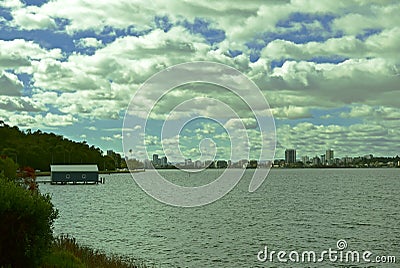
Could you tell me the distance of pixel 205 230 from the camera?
5619cm

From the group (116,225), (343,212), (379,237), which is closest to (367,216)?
(343,212)

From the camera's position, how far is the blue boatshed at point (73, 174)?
172 meters

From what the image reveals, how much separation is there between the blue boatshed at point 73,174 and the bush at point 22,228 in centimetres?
15912

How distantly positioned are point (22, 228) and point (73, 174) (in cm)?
16486

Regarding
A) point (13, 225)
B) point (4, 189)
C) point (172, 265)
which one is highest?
point (4, 189)

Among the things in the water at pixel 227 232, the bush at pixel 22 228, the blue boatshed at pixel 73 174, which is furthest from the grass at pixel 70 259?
the blue boatshed at pixel 73 174

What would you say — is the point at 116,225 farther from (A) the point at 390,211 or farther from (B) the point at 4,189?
(B) the point at 4,189

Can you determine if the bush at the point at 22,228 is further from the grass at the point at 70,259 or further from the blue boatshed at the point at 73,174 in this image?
the blue boatshed at the point at 73,174

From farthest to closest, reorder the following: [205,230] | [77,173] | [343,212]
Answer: [77,173] → [343,212] → [205,230]

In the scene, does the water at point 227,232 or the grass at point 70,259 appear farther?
the water at point 227,232

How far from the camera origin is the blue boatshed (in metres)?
172

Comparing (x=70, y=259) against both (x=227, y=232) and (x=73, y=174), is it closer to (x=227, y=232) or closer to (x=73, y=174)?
(x=227, y=232)

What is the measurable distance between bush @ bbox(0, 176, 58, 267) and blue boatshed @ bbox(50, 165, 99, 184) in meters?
159

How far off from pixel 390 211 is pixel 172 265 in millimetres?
50821
